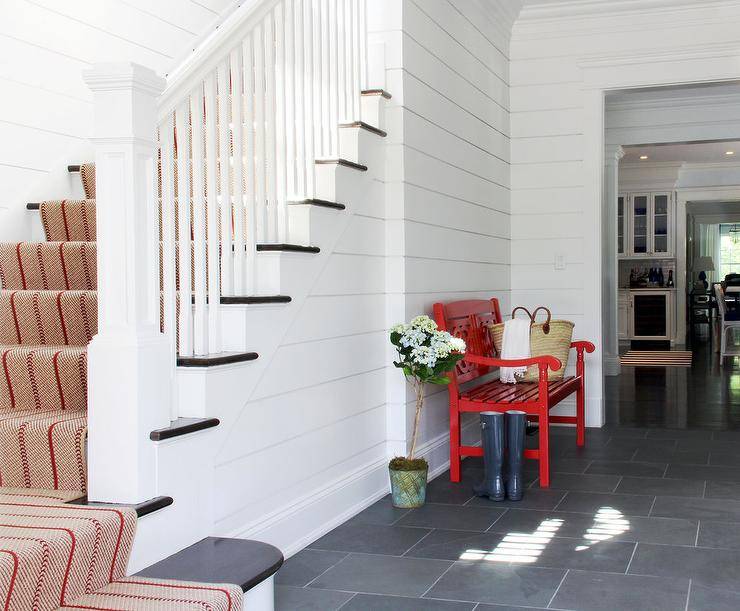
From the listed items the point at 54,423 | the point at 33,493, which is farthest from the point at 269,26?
the point at 33,493

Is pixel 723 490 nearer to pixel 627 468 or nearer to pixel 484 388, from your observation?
pixel 627 468

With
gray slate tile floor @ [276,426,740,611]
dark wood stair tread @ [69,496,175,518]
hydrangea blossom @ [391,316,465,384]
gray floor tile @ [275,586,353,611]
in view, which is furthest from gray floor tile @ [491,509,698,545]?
dark wood stair tread @ [69,496,175,518]

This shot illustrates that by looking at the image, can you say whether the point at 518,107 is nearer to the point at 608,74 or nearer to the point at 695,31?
the point at 608,74

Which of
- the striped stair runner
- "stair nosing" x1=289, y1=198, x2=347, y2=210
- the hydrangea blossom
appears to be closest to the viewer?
the striped stair runner

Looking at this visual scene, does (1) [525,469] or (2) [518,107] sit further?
(2) [518,107]

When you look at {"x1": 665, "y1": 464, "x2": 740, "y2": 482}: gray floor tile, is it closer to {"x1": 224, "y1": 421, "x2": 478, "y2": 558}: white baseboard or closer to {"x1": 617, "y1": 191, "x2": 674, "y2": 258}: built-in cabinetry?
{"x1": 224, "y1": 421, "x2": 478, "y2": 558}: white baseboard

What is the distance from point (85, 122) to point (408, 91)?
1487 millimetres

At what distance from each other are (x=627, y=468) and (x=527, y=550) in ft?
5.27

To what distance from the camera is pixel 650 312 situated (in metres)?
12.6

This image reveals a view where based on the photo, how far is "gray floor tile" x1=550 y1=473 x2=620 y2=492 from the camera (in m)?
4.18

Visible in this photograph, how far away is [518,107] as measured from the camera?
19.9ft

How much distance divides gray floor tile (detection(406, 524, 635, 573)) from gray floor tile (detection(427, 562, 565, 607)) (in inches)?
3.1

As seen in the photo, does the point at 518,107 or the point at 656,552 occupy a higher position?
the point at 518,107

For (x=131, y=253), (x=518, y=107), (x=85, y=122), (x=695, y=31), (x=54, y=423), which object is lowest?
(x=54, y=423)
